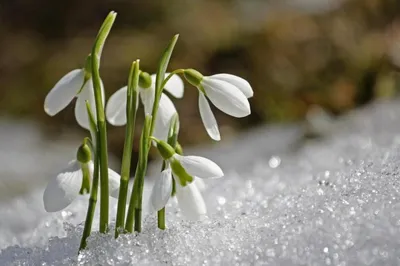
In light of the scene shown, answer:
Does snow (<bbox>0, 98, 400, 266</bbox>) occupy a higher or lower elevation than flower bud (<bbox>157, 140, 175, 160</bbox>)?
lower

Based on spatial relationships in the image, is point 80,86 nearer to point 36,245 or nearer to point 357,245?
point 36,245

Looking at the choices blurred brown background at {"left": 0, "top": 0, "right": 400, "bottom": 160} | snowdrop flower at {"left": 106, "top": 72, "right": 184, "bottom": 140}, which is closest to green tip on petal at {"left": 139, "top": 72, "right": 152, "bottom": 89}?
snowdrop flower at {"left": 106, "top": 72, "right": 184, "bottom": 140}

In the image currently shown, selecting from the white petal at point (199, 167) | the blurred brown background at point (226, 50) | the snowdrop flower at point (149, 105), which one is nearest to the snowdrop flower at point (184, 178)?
the white petal at point (199, 167)

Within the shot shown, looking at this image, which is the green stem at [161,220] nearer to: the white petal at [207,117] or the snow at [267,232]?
the snow at [267,232]

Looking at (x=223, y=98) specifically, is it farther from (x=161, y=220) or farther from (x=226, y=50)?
(x=226, y=50)

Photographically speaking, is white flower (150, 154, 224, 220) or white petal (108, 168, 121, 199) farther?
white petal (108, 168, 121, 199)

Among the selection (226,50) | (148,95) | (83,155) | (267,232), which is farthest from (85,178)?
(226,50)

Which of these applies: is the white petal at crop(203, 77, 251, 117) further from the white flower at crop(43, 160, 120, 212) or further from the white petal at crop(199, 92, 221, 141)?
the white flower at crop(43, 160, 120, 212)
